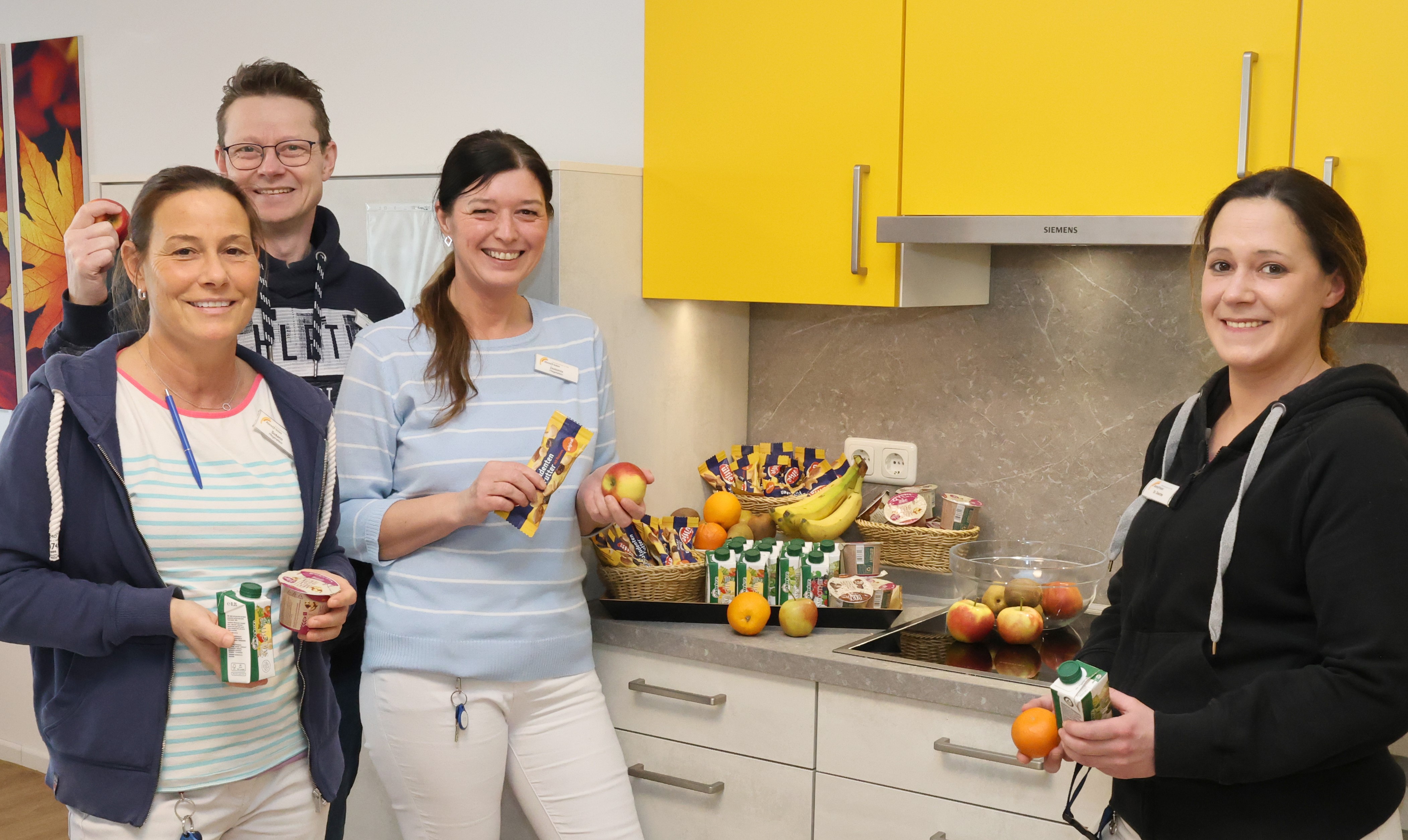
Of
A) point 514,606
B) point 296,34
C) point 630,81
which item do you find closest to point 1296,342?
point 514,606

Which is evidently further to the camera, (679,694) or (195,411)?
(679,694)

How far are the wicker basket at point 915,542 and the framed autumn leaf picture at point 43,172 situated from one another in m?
2.59

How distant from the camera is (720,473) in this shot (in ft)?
8.70

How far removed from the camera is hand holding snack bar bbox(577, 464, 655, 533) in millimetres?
1961

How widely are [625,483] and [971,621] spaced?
65 centimetres

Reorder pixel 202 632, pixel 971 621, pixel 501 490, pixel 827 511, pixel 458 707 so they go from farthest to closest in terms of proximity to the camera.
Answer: pixel 827 511
pixel 971 621
pixel 458 707
pixel 501 490
pixel 202 632

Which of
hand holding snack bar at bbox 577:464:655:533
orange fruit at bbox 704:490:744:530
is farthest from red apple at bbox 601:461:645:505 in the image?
orange fruit at bbox 704:490:744:530

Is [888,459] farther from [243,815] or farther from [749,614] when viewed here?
[243,815]

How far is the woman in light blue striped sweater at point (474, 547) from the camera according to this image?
188cm

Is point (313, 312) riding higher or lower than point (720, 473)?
higher

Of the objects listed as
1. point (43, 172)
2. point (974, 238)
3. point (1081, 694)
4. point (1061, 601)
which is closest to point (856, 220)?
point (974, 238)

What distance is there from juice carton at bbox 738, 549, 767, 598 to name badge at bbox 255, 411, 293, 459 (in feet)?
3.06

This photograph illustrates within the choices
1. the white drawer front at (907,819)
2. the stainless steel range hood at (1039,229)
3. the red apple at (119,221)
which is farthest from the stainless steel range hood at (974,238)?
the red apple at (119,221)

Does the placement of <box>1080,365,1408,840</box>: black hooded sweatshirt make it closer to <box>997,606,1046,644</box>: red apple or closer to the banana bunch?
<box>997,606,1046,644</box>: red apple
